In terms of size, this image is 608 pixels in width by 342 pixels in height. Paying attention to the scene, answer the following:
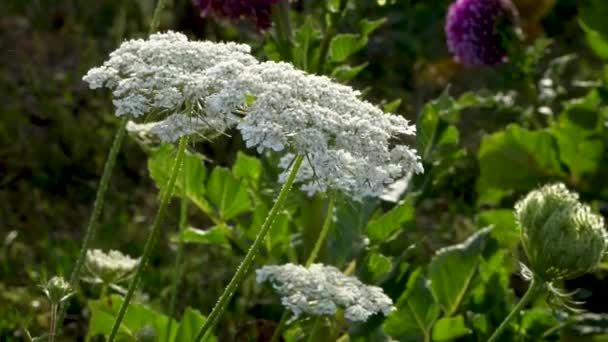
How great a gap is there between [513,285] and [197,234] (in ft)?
3.98

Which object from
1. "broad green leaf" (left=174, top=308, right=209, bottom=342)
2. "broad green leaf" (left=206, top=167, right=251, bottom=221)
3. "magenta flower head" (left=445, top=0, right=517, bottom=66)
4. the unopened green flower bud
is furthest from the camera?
"magenta flower head" (left=445, top=0, right=517, bottom=66)

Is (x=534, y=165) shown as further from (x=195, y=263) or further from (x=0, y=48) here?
(x=0, y=48)

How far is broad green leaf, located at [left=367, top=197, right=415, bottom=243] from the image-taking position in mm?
2340

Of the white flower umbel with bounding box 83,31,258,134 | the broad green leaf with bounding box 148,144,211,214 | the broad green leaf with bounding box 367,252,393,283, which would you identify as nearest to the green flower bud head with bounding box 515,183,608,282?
the broad green leaf with bounding box 367,252,393,283

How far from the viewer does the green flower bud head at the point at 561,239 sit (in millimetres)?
1817

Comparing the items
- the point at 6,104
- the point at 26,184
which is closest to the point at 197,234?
the point at 26,184

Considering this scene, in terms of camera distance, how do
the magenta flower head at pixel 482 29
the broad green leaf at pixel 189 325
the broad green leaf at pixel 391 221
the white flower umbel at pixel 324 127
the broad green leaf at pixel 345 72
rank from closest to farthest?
Answer: the white flower umbel at pixel 324 127 < the broad green leaf at pixel 189 325 < the broad green leaf at pixel 391 221 < the broad green leaf at pixel 345 72 < the magenta flower head at pixel 482 29

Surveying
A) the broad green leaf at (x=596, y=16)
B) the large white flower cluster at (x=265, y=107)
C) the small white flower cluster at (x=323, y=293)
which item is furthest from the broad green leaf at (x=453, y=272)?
the broad green leaf at (x=596, y=16)

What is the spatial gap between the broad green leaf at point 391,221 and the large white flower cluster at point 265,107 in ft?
2.07

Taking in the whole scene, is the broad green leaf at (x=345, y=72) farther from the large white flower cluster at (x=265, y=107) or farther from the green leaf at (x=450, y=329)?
the large white flower cluster at (x=265, y=107)

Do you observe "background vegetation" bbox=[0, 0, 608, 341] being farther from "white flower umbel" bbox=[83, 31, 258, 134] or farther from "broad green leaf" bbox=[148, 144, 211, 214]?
"white flower umbel" bbox=[83, 31, 258, 134]

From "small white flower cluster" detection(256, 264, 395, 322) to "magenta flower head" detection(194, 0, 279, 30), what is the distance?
0.82 metres

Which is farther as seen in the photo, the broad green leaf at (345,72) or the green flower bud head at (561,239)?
the broad green leaf at (345,72)

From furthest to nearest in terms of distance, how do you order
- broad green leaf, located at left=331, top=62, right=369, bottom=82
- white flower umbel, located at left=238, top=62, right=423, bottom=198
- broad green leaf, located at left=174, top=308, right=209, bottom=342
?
broad green leaf, located at left=331, top=62, right=369, bottom=82, broad green leaf, located at left=174, top=308, right=209, bottom=342, white flower umbel, located at left=238, top=62, right=423, bottom=198
